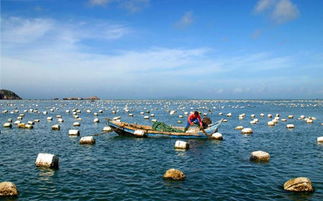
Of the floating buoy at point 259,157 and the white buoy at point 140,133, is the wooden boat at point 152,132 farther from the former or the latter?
the floating buoy at point 259,157

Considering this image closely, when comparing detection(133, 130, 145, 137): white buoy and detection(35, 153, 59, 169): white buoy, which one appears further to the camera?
detection(133, 130, 145, 137): white buoy

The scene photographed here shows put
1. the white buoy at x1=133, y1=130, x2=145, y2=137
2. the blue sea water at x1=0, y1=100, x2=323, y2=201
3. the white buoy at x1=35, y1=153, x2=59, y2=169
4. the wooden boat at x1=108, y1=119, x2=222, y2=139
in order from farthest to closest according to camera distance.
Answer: the white buoy at x1=133, y1=130, x2=145, y2=137 < the wooden boat at x1=108, y1=119, x2=222, y2=139 < the white buoy at x1=35, y1=153, x2=59, y2=169 < the blue sea water at x1=0, y1=100, x2=323, y2=201

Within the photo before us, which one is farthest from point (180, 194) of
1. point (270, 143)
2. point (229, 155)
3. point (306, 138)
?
point (306, 138)

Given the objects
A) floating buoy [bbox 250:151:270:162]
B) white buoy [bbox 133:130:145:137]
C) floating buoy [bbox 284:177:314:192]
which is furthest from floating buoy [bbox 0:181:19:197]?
white buoy [bbox 133:130:145:137]

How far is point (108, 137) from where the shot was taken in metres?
34.2

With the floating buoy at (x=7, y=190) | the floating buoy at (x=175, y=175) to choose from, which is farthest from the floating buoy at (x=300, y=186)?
the floating buoy at (x=7, y=190)

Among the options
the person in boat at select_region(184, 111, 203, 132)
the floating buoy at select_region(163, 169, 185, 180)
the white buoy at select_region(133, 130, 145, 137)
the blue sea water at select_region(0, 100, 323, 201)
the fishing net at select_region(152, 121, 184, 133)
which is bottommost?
the blue sea water at select_region(0, 100, 323, 201)

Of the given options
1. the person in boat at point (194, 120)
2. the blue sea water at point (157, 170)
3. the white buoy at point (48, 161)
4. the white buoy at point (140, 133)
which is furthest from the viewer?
the person in boat at point (194, 120)

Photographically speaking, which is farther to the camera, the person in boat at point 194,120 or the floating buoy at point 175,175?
the person in boat at point 194,120

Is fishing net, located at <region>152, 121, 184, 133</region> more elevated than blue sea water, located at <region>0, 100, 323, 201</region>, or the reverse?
fishing net, located at <region>152, 121, 184, 133</region>

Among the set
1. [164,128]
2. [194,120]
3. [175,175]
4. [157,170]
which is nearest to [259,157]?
[157,170]

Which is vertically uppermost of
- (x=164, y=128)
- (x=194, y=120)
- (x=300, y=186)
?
(x=194, y=120)

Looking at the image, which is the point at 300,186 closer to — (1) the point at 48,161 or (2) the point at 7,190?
(2) the point at 7,190

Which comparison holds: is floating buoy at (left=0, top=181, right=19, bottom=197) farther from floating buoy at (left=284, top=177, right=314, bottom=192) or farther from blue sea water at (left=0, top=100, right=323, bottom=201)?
floating buoy at (left=284, top=177, right=314, bottom=192)
